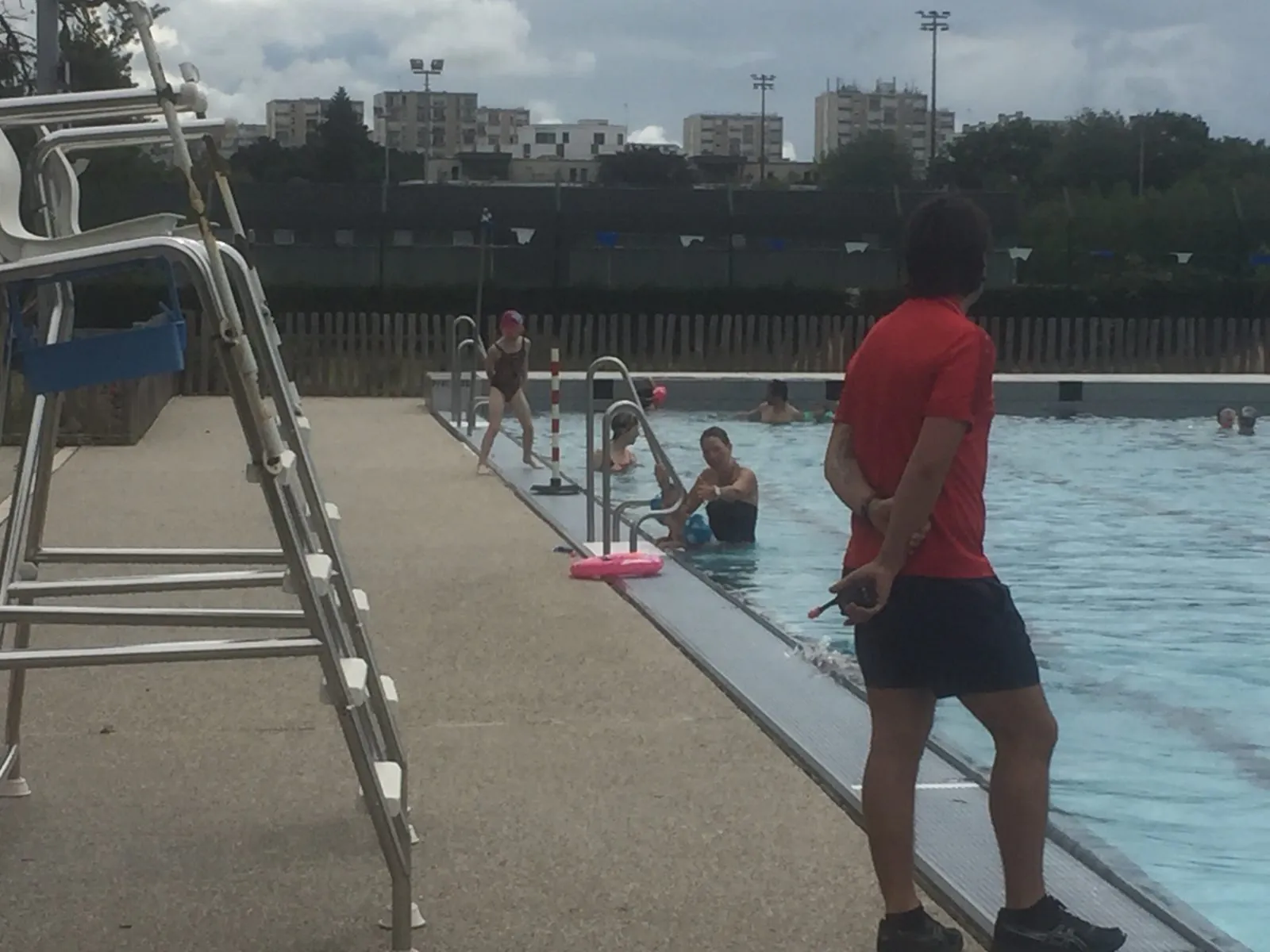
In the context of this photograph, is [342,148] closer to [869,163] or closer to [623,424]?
[869,163]

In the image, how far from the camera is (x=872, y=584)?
361 centimetres

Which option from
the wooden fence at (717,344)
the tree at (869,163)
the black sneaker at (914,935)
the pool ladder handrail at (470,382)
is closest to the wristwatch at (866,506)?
the black sneaker at (914,935)

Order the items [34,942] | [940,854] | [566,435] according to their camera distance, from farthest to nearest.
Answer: [566,435] → [940,854] → [34,942]

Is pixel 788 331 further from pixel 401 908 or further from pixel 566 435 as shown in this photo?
pixel 401 908

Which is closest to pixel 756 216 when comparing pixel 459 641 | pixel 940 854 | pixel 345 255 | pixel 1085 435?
pixel 345 255

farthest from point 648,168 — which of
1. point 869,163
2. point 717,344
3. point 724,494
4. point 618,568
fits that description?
point 618,568

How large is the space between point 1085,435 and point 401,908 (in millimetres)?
18709

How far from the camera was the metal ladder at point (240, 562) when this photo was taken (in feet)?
11.2

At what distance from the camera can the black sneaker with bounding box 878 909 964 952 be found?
3727 millimetres

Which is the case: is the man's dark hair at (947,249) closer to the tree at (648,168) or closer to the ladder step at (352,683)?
the ladder step at (352,683)

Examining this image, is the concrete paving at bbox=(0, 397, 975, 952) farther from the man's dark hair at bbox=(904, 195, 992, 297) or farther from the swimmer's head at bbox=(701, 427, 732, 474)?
the swimmer's head at bbox=(701, 427, 732, 474)

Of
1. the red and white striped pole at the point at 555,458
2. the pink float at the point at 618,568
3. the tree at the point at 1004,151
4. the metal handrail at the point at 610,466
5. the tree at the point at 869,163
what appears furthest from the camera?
the tree at the point at 1004,151

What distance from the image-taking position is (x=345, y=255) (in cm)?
3891

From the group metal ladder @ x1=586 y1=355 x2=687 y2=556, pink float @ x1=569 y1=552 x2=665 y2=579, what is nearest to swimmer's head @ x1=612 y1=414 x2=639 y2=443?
metal ladder @ x1=586 y1=355 x2=687 y2=556
